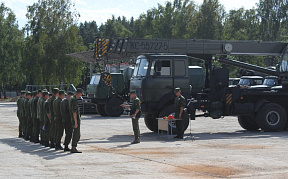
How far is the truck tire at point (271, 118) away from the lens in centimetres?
2000

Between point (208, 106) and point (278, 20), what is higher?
point (278, 20)

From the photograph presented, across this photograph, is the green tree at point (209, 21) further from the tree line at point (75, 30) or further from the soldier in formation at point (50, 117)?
the soldier in formation at point (50, 117)

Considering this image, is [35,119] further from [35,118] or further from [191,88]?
[191,88]

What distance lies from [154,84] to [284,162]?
309 inches

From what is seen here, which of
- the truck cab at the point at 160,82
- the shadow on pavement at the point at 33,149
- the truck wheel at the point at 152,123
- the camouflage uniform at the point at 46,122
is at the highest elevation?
the truck cab at the point at 160,82

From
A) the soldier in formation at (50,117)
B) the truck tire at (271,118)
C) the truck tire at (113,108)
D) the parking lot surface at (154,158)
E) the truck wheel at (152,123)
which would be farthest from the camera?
the truck tire at (113,108)

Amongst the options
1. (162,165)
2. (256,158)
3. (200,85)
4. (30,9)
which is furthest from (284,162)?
(30,9)

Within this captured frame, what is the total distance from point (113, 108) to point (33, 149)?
643 inches

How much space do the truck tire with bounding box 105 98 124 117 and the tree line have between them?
21.3m

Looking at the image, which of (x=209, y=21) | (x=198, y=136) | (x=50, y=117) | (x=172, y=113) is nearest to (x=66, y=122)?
(x=50, y=117)

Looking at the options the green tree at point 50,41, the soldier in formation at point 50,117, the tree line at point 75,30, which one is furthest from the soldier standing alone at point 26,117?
the green tree at point 50,41

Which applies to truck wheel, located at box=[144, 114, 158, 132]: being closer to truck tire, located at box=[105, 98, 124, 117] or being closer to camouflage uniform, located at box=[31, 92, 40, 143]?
camouflage uniform, located at box=[31, 92, 40, 143]

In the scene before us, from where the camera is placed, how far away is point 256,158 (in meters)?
12.5

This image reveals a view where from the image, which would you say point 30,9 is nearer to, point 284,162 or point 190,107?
point 190,107
